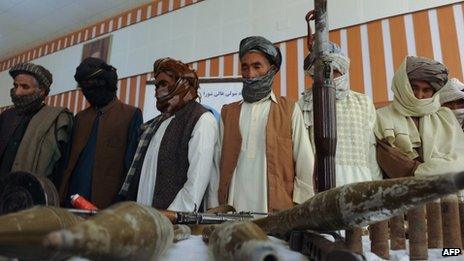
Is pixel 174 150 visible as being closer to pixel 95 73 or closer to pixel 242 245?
pixel 95 73

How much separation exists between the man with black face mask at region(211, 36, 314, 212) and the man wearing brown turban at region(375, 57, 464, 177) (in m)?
0.47

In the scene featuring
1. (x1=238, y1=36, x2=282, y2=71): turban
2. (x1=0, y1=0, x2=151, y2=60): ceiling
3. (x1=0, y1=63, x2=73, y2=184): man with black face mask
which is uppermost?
(x1=0, y1=0, x2=151, y2=60): ceiling

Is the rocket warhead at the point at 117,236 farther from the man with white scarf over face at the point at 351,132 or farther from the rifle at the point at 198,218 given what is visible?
the man with white scarf over face at the point at 351,132

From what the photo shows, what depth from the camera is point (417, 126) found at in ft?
7.25

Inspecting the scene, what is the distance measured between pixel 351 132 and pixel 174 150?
3.14 ft

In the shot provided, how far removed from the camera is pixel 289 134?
196 cm

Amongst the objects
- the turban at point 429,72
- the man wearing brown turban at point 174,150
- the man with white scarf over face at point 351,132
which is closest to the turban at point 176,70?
the man wearing brown turban at point 174,150

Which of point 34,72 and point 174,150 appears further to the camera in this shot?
point 34,72

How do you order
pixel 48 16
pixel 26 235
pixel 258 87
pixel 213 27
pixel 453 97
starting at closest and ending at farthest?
pixel 26 235 → pixel 258 87 → pixel 453 97 → pixel 213 27 → pixel 48 16

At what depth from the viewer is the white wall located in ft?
13.7

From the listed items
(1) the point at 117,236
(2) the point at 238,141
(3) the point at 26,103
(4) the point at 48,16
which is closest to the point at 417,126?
(2) the point at 238,141

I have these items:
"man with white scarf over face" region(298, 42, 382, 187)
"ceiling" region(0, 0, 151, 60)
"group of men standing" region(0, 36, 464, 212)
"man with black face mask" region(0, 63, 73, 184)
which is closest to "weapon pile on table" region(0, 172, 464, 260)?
"group of men standing" region(0, 36, 464, 212)

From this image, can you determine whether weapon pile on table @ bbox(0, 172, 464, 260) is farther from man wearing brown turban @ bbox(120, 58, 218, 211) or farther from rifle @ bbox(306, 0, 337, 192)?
man wearing brown turban @ bbox(120, 58, 218, 211)

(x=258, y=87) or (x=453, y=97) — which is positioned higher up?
(x=453, y=97)
